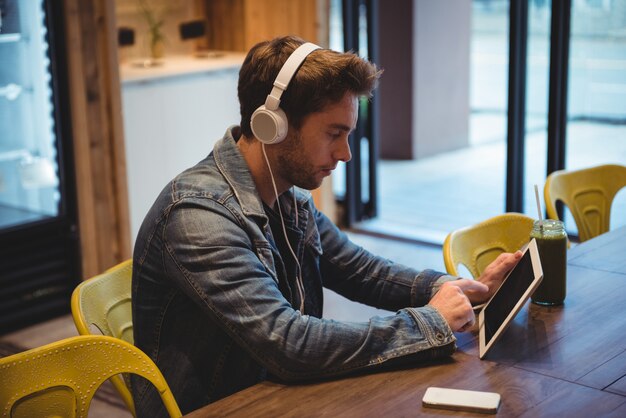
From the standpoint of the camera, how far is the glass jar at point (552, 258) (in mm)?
1953

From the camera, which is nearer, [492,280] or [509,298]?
[509,298]

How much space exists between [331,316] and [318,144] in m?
2.16

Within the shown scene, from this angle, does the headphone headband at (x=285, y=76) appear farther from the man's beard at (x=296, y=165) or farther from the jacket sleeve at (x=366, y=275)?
the jacket sleeve at (x=366, y=275)

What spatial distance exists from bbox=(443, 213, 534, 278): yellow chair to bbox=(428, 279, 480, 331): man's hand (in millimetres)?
560

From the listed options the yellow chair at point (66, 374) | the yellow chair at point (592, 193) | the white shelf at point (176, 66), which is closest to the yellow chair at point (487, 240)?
the yellow chair at point (592, 193)

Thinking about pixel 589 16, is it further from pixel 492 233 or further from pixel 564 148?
pixel 492 233

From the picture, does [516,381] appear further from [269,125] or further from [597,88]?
[597,88]

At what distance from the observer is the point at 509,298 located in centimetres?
179

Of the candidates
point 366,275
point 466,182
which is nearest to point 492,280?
point 366,275

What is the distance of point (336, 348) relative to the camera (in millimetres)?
1653

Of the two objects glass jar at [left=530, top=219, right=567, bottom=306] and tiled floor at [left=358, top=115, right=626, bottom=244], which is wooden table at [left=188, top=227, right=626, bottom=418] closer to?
glass jar at [left=530, top=219, right=567, bottom=306]

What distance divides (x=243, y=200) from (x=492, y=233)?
939mm

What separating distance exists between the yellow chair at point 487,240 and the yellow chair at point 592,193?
20.5 inches

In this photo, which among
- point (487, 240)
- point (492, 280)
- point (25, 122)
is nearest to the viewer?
point (492, 280)
